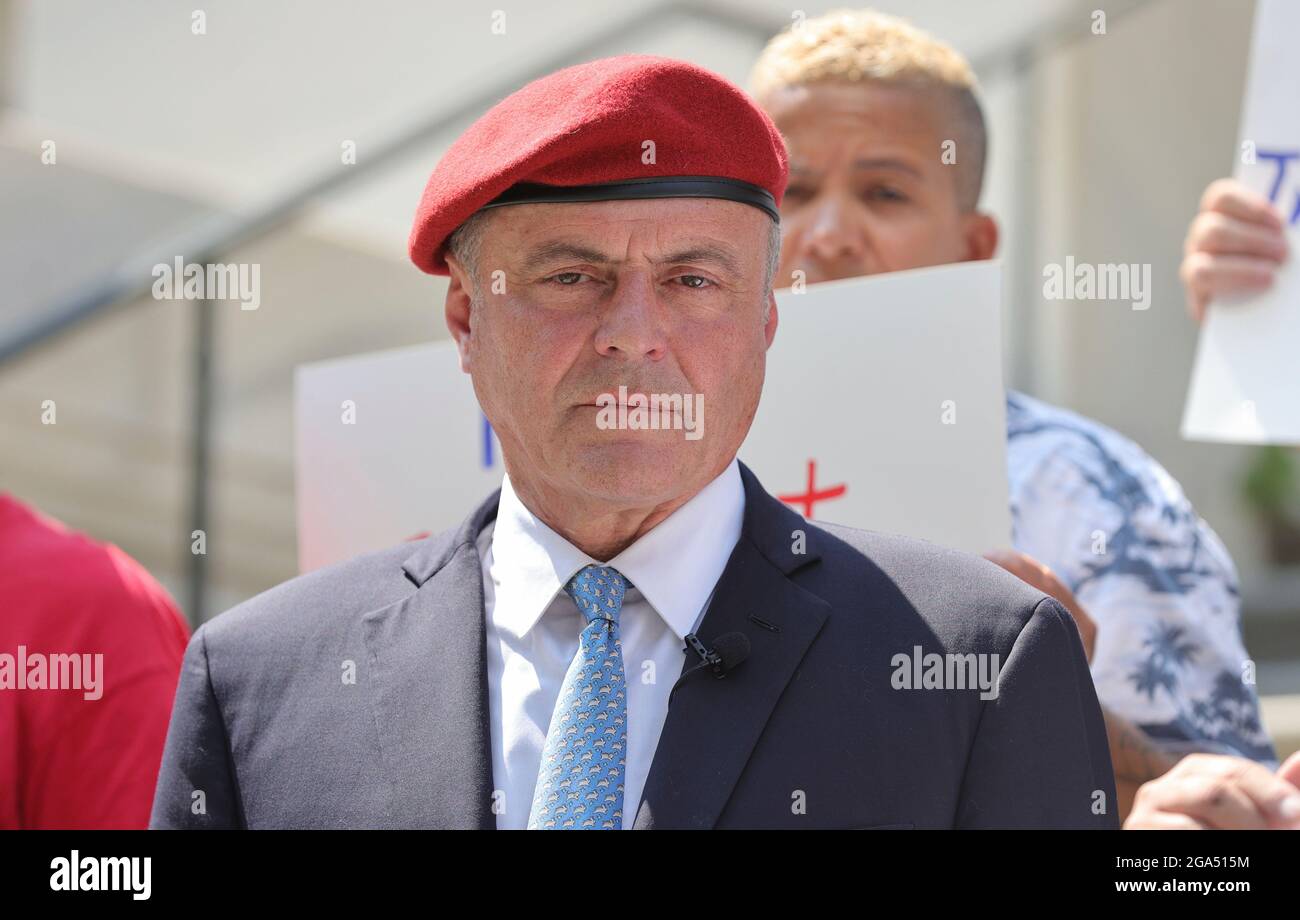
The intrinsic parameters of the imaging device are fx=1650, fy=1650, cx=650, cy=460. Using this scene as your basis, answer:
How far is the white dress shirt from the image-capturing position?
185cm

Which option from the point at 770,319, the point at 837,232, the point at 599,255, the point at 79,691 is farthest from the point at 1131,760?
the point at 79,691

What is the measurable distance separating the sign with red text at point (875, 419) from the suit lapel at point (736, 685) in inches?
Result: 19.6

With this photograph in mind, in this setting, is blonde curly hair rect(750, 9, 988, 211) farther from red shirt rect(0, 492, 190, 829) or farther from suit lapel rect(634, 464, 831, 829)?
red shirt rect(0, 492, 190, 829)

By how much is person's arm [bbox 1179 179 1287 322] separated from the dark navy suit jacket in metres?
0.95

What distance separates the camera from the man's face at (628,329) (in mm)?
1826

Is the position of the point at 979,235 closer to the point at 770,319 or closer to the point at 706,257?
the point at 770,319

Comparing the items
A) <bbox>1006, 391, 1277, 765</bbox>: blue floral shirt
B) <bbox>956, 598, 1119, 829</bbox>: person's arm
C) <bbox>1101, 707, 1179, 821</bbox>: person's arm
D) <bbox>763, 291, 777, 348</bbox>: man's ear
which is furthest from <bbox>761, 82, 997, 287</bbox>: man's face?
<bbox>956, 598, 1119, 829</bbox>: person's arm

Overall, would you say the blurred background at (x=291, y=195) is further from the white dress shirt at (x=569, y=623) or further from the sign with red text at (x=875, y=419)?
the white dress shirt at (x=569, y=623)

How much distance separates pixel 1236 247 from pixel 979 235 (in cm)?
50

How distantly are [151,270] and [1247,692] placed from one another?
4072 mm

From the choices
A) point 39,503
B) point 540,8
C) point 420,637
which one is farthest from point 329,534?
point 540,8

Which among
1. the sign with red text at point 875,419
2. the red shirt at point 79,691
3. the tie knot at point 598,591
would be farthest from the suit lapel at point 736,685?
the red shirt at point 79,691

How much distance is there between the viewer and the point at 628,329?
1815 millimetres

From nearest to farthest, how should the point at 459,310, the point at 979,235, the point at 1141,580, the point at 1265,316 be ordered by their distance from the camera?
the point at 459,310, the point at 1141,580, the point at 1265,316, the point at 979,235
